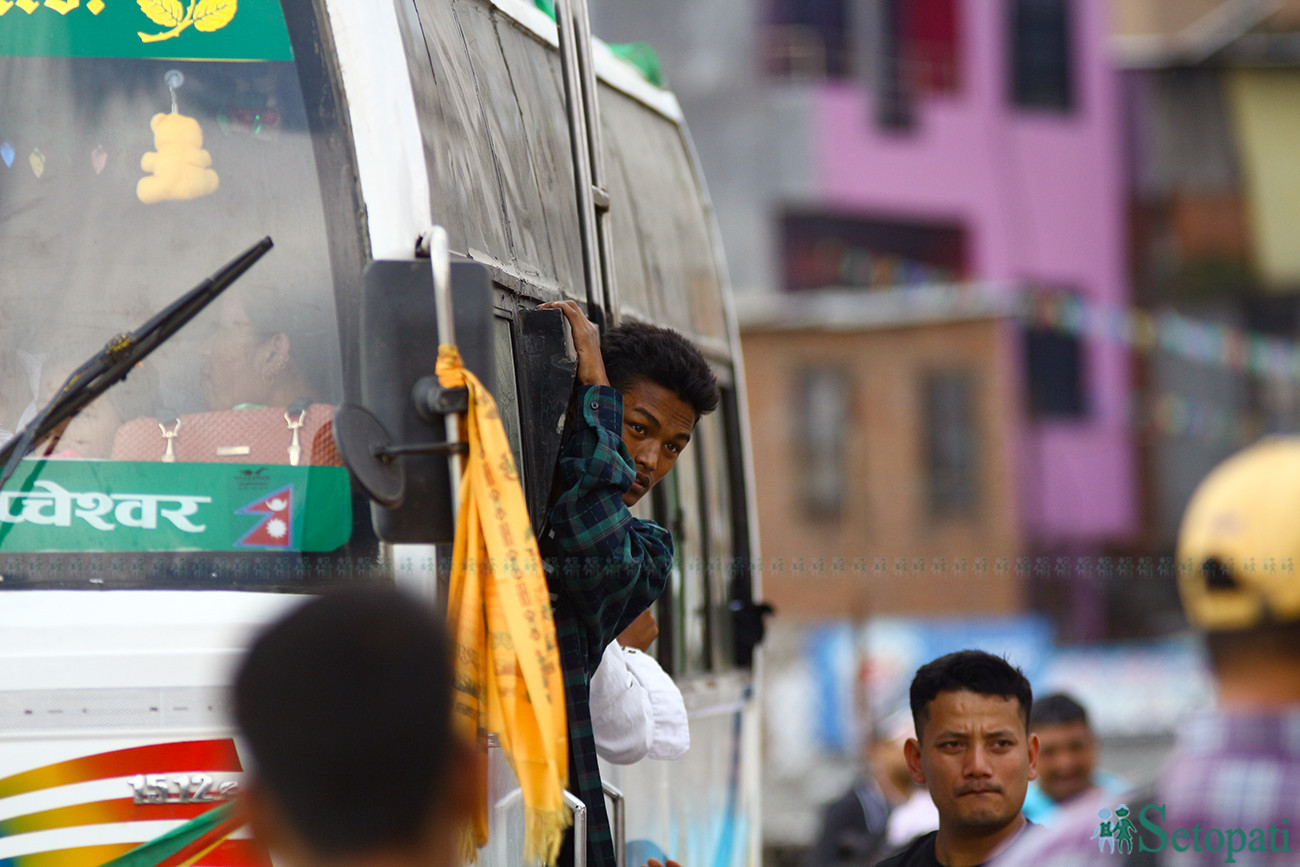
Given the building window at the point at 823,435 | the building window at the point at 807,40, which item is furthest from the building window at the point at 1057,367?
the building window at the point at 807,40

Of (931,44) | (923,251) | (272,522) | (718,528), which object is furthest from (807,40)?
(272,522)

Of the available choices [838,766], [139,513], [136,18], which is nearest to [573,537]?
[139,513]

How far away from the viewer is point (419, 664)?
5.06ft

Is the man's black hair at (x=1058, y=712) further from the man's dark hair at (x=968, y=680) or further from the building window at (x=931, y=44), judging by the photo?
the building window at (x=931, y=44)

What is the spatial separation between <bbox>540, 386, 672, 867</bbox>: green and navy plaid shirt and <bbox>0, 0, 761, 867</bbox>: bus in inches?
4.1

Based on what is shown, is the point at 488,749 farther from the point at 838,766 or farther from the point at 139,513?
the point at 838,766

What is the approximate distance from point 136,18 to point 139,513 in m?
0.93

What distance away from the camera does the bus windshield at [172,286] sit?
254 cm

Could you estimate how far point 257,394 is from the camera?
2.61 m

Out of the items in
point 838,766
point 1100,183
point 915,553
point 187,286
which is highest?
point 1100,183

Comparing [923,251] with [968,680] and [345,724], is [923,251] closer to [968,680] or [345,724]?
[968,680]

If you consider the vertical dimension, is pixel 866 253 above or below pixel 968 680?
above

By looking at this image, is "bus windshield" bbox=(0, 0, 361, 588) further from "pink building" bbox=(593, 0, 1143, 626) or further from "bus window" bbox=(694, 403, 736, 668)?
"pink building" bbox=(593, 0, 1143, 626)

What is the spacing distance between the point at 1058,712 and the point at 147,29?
3.76m
